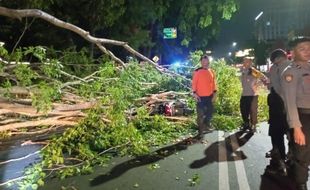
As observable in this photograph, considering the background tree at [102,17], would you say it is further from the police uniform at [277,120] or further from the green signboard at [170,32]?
the police uniform at [277,120]

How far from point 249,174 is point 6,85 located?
413 cm

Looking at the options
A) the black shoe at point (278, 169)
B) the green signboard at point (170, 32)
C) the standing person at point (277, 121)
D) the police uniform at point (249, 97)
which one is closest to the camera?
the black shoe at point (278, 169)

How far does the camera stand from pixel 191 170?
578 cm

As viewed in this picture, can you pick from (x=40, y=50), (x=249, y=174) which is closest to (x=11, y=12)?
(x=40, y=50)

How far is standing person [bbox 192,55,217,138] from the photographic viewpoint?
835cm

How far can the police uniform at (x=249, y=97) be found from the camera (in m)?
8.49

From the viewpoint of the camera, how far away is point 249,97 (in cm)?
855

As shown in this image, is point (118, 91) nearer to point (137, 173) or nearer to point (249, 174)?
point (137, 173)

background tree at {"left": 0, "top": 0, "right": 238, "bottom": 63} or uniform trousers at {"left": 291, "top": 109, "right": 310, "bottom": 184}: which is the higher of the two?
background tree at {"left": 0, "top": 0, "right": 238, "bottom": 63}

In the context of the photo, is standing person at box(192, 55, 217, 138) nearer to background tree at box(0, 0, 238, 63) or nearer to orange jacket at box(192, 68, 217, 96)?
orange jacket at box(192, 68, 217, 96)

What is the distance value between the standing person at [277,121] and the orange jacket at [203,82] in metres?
2.33

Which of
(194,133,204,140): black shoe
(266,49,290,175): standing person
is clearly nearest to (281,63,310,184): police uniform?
(266,49,290,175): standing person

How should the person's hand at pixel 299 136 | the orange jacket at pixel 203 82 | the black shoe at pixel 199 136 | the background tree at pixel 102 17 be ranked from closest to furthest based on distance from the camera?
the person's hand at pixel 299 136
the black shoe at pixel 199 136
the orange jacket at pixel 203 82
the background tree at pixel 102 17

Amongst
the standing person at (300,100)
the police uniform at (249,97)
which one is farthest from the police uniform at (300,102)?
the police uniform at (249,97)
